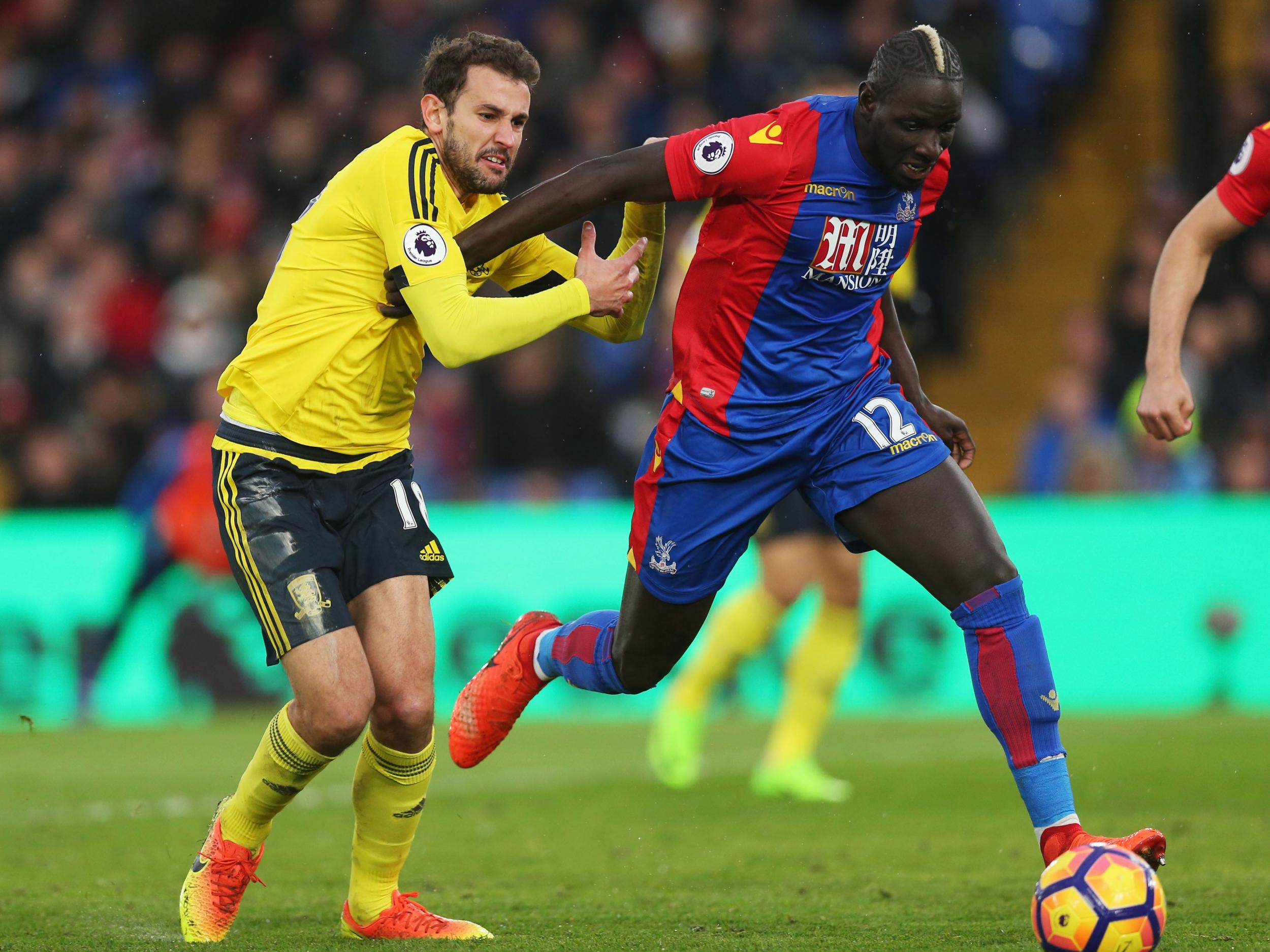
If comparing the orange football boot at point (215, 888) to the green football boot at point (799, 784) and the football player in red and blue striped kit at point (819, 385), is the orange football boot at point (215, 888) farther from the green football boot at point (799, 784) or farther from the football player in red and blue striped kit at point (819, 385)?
the green football boot at point (799, 784)

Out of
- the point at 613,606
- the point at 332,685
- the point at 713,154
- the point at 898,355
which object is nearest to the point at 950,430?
the point at 898,355

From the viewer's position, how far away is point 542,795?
25.2 ft

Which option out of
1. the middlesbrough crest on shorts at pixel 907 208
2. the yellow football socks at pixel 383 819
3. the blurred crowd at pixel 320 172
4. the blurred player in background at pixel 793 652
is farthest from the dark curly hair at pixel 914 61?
the blurred crowd at pixel 320 172

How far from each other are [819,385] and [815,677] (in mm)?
2973

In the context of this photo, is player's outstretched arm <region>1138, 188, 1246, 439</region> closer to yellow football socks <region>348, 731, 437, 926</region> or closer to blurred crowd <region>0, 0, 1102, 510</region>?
yellow football socks <region>348, 731, 437, 926</region>

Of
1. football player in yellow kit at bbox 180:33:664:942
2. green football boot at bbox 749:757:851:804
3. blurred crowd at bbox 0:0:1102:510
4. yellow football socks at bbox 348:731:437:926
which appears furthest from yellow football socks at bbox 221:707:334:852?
blurred crowd at bbox 0:0:1102:510

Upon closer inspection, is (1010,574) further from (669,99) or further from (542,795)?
(669,99)

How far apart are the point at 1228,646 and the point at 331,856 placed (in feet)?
20.1

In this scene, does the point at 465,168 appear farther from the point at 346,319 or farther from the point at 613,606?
the point at 613,606

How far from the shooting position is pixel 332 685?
4.37m

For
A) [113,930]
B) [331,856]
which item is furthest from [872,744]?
[113,930]

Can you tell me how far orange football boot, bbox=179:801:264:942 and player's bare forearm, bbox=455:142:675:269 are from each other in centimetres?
172

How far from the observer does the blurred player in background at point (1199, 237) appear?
431cm

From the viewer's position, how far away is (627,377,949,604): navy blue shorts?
4602mm
